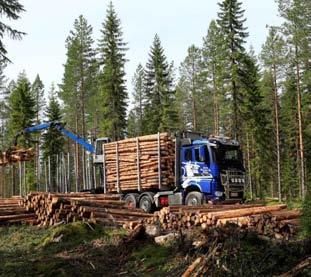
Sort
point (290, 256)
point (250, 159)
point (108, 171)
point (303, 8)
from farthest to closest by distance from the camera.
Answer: point (250, 159) → point (303, 8) → point (108, 171) → point (290, 256)

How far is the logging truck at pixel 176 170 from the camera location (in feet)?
63.8

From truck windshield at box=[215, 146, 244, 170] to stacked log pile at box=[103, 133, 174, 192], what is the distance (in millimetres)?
2237

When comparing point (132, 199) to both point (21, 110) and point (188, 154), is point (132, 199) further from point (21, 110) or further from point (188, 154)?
point (21, 110)

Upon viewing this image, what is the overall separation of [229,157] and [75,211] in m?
7.24

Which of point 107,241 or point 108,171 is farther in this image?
point 108,171

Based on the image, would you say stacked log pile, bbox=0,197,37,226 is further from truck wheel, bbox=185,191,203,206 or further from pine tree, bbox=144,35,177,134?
pine tree, bbox=144,35,177,134

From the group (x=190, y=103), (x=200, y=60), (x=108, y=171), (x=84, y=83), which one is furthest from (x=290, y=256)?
(x=190, y=103)

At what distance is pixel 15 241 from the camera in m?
13.9

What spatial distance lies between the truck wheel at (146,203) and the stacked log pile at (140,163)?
0.45m

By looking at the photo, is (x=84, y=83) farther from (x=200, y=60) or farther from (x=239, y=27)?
(x=239, y=27)

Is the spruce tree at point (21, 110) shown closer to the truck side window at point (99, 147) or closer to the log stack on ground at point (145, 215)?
the truck side window at point (99, 147)

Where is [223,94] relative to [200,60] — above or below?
below

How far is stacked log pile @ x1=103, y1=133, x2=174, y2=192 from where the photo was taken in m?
20.7

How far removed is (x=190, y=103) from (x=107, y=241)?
44380 mm
